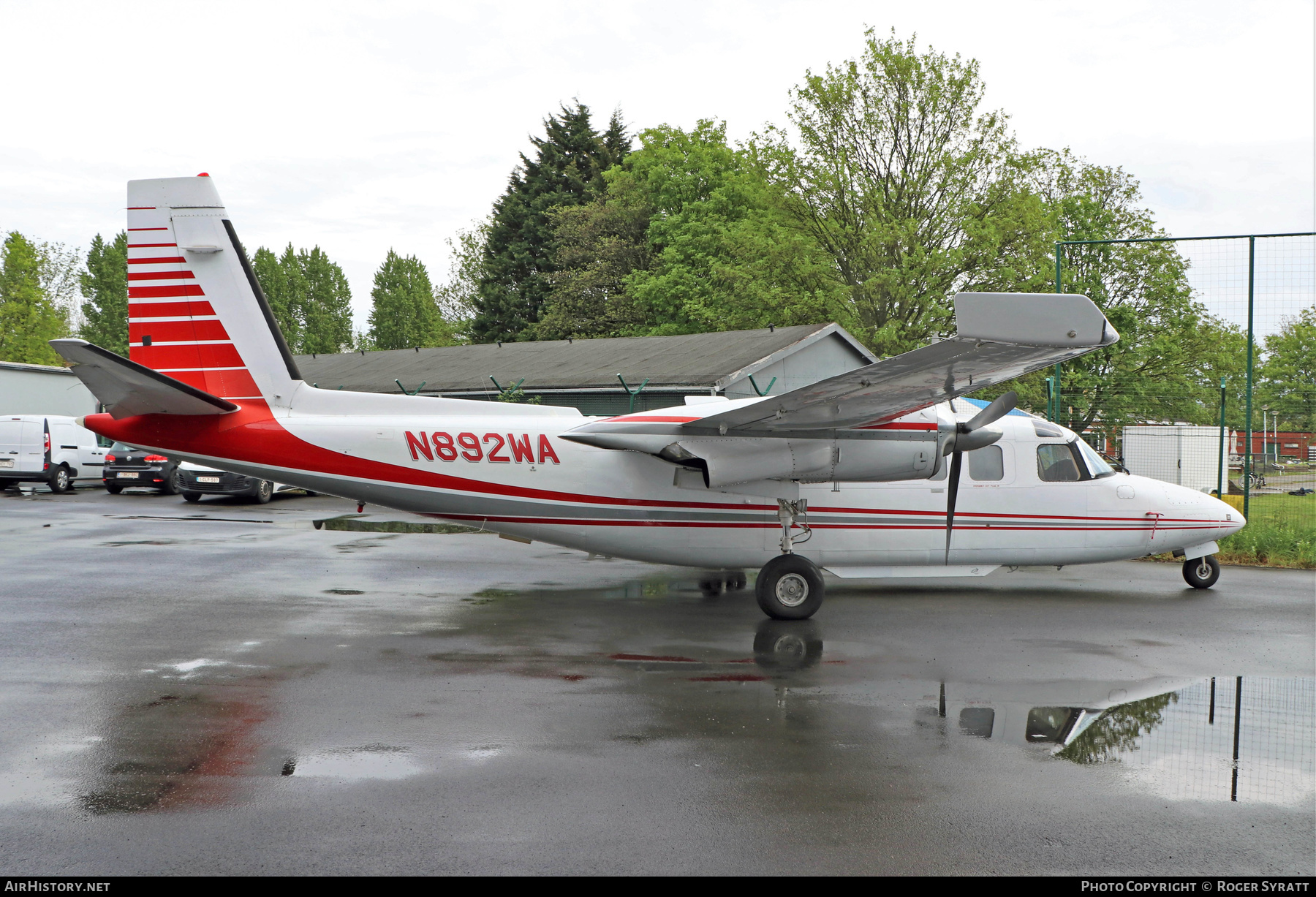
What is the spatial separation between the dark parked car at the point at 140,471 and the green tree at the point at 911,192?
19933mm

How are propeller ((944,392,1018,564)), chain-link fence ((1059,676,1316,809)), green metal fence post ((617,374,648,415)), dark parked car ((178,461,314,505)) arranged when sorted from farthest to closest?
dark parked car ((178,461,314,505)), green metal fence post ((617,374,648,415)), propeller ((944,392,1018,564)), chain-link fence ((1059,676,1316,809))

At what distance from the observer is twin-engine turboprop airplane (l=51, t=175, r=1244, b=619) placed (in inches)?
367

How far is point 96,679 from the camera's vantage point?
22.8 feet

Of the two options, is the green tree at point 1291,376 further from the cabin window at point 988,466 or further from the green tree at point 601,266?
the green tree at point 601,266

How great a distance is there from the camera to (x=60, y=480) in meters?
25.0

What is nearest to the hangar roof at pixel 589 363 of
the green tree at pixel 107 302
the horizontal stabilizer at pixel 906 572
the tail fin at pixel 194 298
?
the horizontal stabilizer at pixel 906 572

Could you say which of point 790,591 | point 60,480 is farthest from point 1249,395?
point 60,480

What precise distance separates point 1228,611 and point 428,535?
40.4ft

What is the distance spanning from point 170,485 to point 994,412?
22511mm

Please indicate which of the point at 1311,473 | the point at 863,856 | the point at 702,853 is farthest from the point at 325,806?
the point at 1311,473

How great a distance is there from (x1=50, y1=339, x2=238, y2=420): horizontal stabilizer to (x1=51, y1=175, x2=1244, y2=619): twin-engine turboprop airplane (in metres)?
0.04

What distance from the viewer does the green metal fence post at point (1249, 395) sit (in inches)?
563

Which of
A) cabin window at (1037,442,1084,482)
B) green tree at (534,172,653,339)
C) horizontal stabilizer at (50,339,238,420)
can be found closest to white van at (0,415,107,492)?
horizontal stabilizer at (50,339,238,420)

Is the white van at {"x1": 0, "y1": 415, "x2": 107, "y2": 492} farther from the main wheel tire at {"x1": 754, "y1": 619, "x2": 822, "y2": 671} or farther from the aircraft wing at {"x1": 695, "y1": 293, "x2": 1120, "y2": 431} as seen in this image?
the main wheel tire at {"x1": 754, "y1": 619, "x2": 822, "y2": 671}
